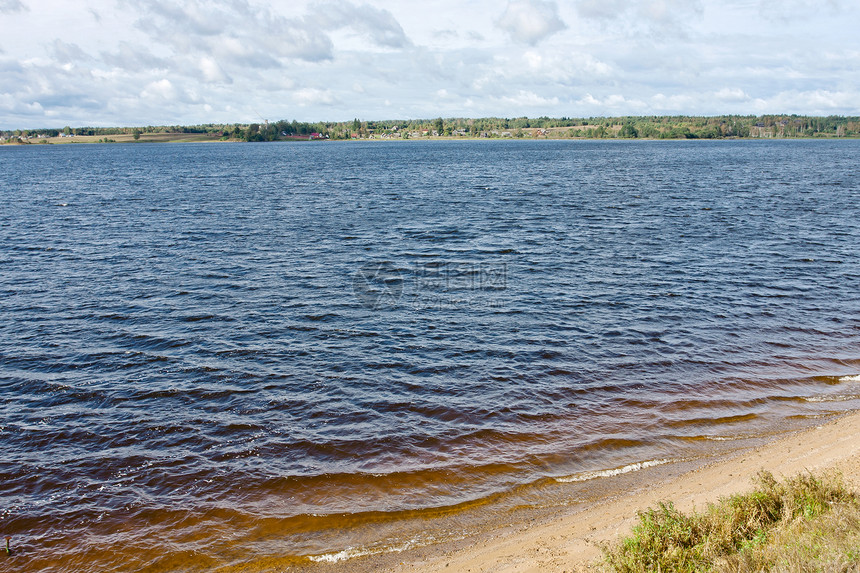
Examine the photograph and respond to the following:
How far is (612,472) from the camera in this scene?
1325cm

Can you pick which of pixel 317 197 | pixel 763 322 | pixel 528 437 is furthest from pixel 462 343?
pixel 317 197

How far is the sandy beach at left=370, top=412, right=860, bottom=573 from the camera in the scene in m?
9.88

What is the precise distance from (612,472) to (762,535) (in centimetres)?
499

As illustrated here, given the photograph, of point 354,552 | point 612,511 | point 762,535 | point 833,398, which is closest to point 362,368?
point 354,552

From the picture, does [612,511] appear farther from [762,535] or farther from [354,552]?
[354,552]

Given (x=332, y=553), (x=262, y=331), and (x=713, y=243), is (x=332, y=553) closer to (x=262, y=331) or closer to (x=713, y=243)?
(x=262, y=331)

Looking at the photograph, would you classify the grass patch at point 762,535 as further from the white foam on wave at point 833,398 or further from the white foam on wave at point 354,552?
the white foam on wave at point 833,398

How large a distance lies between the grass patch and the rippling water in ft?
13.8

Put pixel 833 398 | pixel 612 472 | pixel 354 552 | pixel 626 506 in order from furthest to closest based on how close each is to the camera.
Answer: pixel 833 398, pixel 612 472, pixel 626 506, pixel 354 552

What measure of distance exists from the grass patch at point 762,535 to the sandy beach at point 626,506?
851 millimetres

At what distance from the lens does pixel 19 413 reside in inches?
647

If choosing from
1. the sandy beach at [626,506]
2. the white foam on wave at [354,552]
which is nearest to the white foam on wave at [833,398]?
the sandy beach at [626,506]

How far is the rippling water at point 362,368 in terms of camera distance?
1262 cm

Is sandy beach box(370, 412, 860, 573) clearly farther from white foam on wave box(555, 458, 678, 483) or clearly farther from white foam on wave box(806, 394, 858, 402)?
white foam on wave box(806, 394, 858, 402)
